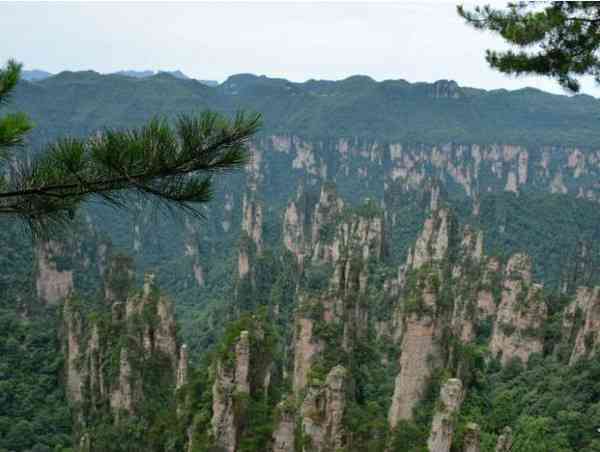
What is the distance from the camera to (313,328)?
2459 centimetres

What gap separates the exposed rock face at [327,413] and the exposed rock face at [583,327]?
11.6 m

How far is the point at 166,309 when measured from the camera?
27203 mm

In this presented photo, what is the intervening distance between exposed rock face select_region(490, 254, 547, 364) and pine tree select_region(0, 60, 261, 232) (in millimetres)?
25862

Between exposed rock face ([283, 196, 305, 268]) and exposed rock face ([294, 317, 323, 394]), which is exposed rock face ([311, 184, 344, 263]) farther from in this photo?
exposed rock face ([294, 317, 323, 394])

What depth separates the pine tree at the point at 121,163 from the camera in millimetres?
3990

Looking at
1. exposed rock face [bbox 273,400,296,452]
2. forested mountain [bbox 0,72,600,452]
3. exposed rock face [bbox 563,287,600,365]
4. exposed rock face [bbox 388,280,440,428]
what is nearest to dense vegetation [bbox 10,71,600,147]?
forested mountain [bbox 0,72,600,452]

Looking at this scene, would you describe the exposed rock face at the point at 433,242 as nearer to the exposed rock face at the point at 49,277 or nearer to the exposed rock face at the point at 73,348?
the exposed rock face at the point at 73,348

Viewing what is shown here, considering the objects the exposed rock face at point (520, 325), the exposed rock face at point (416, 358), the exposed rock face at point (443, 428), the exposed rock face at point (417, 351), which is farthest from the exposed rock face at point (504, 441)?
the exposed rock face at point (520, 325)

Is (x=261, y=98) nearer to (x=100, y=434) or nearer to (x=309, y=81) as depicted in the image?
(x=309, y=81)

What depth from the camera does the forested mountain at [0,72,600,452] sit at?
17062mm

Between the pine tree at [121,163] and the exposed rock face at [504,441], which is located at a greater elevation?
the pine tree at [121,163]

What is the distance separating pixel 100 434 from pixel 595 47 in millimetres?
23771

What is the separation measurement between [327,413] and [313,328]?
8.36m

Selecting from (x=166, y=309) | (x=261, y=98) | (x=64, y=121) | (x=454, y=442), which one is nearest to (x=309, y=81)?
(x=261, y=98)
